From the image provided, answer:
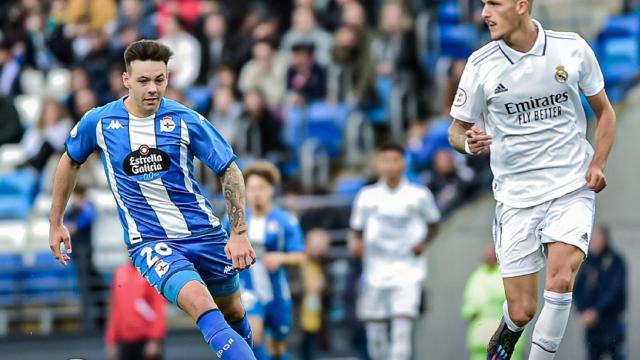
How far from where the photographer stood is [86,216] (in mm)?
17141

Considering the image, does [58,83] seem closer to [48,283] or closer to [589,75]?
[48,283]

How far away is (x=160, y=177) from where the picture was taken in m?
9.46

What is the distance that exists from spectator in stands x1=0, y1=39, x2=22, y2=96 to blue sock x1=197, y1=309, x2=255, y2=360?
38.5 feet

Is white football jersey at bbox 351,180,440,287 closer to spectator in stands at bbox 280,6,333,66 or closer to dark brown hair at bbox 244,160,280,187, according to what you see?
dark brown hair at bbox 244,160,280,187

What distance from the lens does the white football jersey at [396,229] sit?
14789 mm

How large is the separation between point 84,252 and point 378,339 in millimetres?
4124

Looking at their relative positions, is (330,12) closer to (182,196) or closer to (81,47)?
(81,47)

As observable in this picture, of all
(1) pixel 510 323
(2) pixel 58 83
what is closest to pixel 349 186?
(2) pixel 58 83

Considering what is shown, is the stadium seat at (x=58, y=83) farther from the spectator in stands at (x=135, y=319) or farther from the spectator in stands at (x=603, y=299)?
the spectator in stands at (x=603, y=299)

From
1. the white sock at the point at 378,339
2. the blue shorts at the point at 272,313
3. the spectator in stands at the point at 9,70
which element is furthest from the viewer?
the spectator in stands at the point at 9,70

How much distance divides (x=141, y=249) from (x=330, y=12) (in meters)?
10.6

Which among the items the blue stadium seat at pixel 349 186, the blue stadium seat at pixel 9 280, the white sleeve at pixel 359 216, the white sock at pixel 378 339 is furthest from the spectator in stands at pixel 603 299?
the blue stadium seat at pixel 9 280

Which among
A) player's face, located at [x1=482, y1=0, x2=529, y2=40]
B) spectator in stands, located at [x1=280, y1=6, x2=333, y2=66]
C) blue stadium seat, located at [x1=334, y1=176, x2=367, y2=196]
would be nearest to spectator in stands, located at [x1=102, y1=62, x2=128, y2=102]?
spectator in stands, located at [x1=280, y1=6, x2=333, y2=66]

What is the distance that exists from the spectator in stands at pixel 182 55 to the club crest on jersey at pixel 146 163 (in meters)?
10.2
